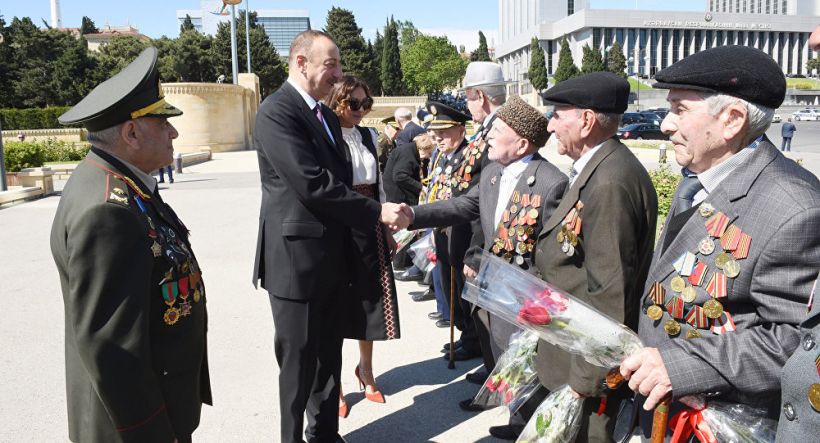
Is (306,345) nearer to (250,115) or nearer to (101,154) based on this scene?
(101,154)

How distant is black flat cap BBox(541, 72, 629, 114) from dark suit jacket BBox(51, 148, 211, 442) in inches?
68.2

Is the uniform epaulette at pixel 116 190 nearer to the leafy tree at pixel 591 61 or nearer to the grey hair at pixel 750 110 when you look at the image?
the grey hair at pixel 750 110

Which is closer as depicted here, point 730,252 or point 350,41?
point 730,252

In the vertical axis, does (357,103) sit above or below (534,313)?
above

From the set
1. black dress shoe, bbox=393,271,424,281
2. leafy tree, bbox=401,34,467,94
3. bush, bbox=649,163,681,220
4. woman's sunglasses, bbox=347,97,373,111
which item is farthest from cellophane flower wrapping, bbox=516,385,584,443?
leafy tree, bbox=401,34,467,94

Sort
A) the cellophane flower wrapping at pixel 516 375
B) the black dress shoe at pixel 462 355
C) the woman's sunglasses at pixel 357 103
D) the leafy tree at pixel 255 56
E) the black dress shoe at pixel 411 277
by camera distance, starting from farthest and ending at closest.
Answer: the leafy tree at pixel 255 56
the black dress shoe at pixel 411 277
the black dress shoe at pixel 462 355
the woman's sunglasses at pixel 357 103
the cellophane flower wrapping at pixel 516 375

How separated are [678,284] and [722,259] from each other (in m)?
0.15

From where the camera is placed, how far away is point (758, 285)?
5.49 ft

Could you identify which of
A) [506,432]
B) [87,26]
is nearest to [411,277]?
[506,432]

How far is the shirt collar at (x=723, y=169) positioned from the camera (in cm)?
184

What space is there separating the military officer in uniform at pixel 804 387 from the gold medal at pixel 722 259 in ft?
0.88

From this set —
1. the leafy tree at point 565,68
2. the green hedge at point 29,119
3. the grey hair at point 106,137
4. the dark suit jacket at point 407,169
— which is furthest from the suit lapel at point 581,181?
the leafy tree at point 565,68

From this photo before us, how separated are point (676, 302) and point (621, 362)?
Result: 28cm

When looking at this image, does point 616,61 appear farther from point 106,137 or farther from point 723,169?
point 106,137
